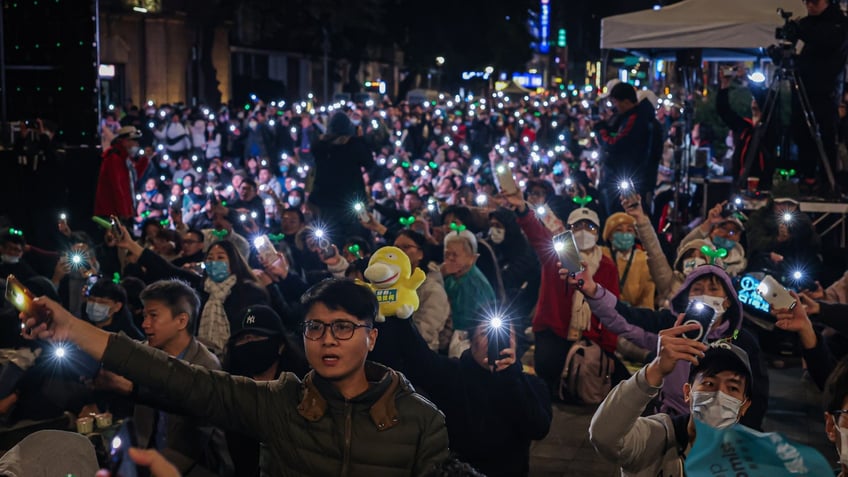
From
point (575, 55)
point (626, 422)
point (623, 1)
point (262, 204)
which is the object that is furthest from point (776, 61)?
point (575, 55)

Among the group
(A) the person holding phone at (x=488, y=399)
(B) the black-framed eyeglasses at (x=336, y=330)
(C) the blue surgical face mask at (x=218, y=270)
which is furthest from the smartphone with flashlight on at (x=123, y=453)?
(C) the blue surgical face mask at (x=218, y=270)

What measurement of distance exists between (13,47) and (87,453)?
34.3 ft

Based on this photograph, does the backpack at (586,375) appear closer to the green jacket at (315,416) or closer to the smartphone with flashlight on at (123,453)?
the green jacket at (315,416)

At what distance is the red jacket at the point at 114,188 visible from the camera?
44.1 feet

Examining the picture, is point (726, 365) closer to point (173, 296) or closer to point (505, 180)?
point (173, 296)

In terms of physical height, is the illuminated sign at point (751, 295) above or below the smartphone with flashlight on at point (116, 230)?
below

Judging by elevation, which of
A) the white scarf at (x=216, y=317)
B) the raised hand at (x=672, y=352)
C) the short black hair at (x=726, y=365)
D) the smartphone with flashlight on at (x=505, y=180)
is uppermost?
the smartphone with flashlight on at (x=505, y=180)

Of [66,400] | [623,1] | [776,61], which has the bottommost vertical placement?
[66,400]

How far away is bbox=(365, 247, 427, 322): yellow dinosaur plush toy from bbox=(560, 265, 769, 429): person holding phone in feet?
2.71

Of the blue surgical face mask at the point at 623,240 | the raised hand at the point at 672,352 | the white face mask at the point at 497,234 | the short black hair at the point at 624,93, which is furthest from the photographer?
the short black hair at the point at 624,93

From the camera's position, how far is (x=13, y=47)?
526 inches

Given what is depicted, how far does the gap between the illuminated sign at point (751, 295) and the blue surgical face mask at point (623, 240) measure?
3002 mm

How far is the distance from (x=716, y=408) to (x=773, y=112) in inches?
389

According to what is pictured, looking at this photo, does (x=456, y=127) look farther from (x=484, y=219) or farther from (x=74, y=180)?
(x=484, y=219)
